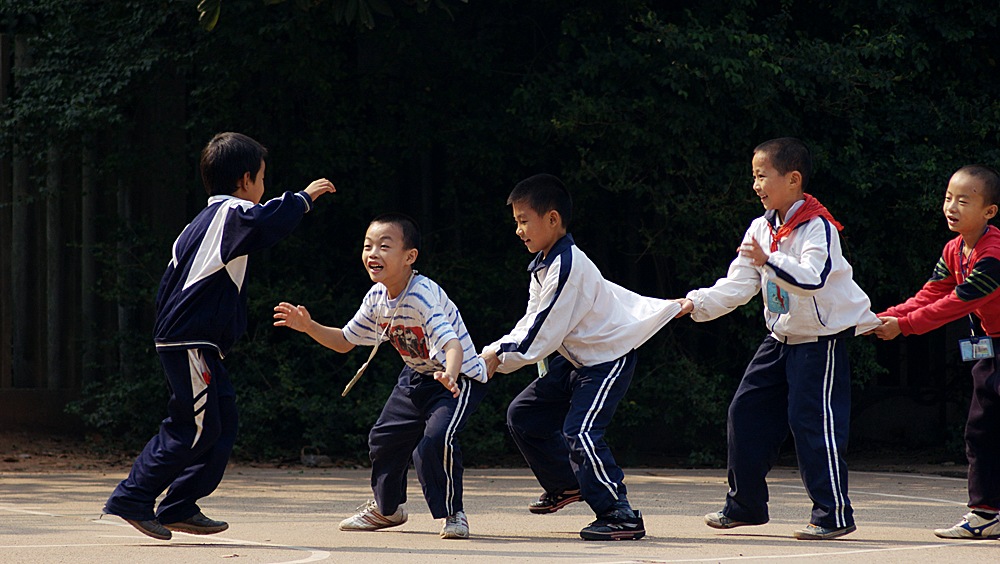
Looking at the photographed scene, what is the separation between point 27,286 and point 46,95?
1.81 metres

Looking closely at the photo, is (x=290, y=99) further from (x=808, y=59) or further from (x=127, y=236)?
(x=808, y=59)

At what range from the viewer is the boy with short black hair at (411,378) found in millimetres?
5715

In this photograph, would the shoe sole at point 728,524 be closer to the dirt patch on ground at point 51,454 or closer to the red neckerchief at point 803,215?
the red neckerchief at point 803,215

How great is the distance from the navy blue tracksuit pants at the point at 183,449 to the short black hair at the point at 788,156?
2607 mm

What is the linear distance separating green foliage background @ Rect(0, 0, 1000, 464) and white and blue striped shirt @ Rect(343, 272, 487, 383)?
14.7ft

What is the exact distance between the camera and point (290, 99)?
1134 cm

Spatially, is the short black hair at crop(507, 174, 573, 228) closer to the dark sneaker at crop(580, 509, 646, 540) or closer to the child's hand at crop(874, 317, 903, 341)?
the dark sneaker at crop(580, 509, 646, 540)

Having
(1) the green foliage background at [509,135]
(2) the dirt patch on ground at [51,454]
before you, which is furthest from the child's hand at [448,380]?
(2) the dirt patch on ground at [51,454]

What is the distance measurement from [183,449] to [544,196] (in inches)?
76.9

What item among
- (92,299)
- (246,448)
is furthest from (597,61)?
(92,299)

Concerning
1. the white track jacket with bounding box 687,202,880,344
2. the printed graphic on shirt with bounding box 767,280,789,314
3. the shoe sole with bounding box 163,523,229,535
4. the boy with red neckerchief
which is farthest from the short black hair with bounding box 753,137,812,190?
the shoe sole with bounding box 163,523,229,535

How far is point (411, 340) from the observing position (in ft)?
19.2

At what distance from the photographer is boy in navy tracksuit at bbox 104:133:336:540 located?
5340mm

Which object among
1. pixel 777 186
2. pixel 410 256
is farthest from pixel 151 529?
pixel 777 186
